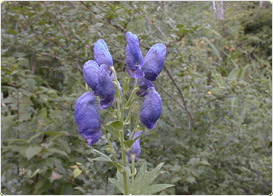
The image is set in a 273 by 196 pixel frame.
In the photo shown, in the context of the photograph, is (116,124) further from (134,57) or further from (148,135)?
(148,135)

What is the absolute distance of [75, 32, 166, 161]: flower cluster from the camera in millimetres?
724

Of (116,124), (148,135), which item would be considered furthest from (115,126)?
(148,135)

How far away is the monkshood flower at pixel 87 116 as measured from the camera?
2.38 ft

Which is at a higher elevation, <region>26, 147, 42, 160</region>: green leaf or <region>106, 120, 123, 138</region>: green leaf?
<region>106, 120, 123, 138</region>: green leaf

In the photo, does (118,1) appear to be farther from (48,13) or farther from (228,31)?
(228,31)

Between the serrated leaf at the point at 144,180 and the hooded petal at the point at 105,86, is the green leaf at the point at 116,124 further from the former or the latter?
the serrated leaf at the point at 144,180

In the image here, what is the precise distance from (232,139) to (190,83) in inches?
16.3

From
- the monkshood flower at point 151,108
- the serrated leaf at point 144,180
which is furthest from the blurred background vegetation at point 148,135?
the monkshood flower at point 151,108

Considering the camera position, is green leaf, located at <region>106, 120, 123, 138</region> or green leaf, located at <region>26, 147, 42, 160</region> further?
green leaf, located at <region>26, 147, 42, 160</region>

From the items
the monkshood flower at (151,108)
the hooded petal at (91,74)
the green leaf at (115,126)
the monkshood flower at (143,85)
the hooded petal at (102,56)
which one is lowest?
the green leaf at (115,126)

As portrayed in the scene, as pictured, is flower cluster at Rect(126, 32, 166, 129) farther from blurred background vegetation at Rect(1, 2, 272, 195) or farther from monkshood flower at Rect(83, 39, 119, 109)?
blurred background vegetation at Rect(1, 2, 272, 195)

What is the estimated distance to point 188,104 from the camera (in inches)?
69.3

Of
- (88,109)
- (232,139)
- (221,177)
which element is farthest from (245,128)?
(88,109)

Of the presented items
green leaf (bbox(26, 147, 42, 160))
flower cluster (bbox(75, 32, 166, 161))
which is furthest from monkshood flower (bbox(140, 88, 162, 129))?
green leaf (bbox(26, 147, 42, 160))
